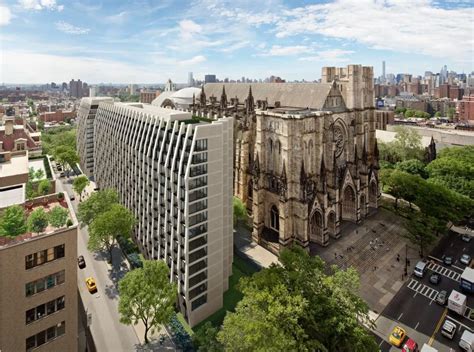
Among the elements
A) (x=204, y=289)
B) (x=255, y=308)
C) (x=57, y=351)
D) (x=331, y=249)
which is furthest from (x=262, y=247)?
(x=57, y=351)

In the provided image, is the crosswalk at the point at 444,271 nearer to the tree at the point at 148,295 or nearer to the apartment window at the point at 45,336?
the tree at the point at 148,295

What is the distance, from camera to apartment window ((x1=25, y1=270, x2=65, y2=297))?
89.5ft

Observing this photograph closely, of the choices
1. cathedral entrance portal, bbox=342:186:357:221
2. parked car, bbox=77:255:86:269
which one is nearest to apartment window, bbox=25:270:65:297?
parked car, bbox=77:255:86:269

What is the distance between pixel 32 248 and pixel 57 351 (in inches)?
409

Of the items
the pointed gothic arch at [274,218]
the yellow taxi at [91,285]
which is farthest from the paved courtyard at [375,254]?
the yellow taxi at [91,285]

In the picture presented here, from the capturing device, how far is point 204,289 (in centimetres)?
4600

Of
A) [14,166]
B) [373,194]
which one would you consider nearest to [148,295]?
[14,166]

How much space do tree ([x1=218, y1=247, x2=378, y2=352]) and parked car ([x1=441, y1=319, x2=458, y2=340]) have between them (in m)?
17.6

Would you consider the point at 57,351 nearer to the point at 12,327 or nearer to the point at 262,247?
the point at 12,327

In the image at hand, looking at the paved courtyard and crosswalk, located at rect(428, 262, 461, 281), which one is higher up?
the paved courtyard

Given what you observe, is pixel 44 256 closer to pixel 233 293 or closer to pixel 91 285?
pixel 91 285

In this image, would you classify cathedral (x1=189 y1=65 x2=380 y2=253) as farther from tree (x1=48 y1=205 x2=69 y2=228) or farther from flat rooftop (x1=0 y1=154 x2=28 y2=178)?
flat rooftop (x1=0 y1=154 x2=28 y2=178)

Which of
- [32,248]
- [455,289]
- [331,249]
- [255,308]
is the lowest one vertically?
[455,289]

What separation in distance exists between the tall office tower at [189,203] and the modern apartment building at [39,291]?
629 inches
